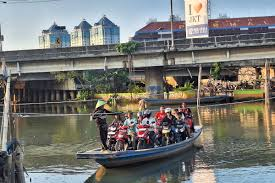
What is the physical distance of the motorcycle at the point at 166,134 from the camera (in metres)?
22.7

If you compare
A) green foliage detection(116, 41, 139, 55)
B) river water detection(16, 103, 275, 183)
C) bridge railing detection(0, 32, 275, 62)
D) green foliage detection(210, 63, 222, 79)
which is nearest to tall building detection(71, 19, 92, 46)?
green foliage detection(210, 63, 222, 79)

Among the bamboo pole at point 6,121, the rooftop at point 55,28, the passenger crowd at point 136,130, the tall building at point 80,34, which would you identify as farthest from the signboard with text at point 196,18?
the tall building at point 80,34

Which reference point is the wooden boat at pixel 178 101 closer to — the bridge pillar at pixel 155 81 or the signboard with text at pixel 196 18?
the bridge pillar at pixel 155 81

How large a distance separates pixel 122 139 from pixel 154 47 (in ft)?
109

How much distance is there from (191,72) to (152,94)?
11.7 metres

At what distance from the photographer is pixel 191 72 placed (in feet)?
216

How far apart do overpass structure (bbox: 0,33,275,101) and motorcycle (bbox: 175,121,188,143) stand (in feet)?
90.9

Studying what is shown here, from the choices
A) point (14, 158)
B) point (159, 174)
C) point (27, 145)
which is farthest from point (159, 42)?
point (14, 158)

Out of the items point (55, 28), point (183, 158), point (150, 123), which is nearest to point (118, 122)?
point (150, 123)

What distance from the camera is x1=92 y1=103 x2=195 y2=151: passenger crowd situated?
20.8 metres

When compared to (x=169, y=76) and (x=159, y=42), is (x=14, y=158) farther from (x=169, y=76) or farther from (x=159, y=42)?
(x=169, y=76)

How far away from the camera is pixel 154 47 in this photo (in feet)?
176

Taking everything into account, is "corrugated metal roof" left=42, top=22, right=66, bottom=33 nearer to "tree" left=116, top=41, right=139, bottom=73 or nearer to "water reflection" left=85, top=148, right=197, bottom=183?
"tree" left=116, top=41, right=139, bottom=73

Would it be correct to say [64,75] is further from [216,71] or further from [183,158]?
[183,158]
